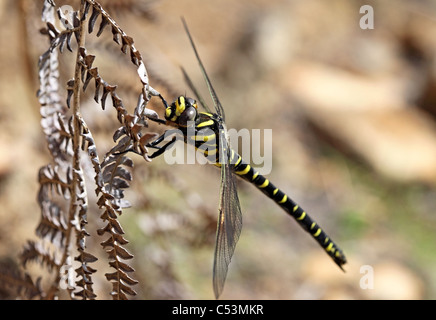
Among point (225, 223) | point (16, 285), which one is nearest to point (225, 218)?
point (225, 223)

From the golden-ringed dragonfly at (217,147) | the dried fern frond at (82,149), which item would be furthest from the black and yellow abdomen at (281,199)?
the dried fern frond at (82,149)

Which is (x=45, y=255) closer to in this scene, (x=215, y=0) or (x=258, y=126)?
(x=258, y=126)

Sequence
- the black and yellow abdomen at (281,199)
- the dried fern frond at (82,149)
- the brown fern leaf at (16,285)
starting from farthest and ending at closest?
the black and yellow abdomen at (281,199)
the brown fern leaf at (16,285)
the dried fern frond at (82,149)

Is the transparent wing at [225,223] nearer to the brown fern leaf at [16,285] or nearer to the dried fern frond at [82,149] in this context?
the dried fern frond at [82,149]

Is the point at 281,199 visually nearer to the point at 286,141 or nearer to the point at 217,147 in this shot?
the point at 217,147

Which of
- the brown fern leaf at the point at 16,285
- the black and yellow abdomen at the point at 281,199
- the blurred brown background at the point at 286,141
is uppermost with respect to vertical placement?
the blurred brown background at the point at 286,141

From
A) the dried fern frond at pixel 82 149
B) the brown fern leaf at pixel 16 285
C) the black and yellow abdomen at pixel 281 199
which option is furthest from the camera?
the black and yellow abdomen at pixel 281 199
